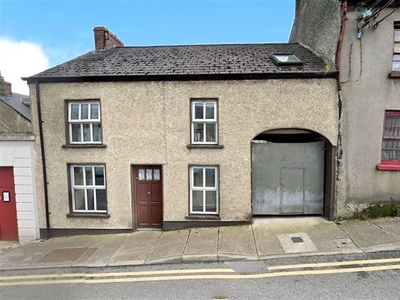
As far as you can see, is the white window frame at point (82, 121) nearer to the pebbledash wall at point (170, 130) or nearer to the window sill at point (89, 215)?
the pebbledash wall at point (170, 130)

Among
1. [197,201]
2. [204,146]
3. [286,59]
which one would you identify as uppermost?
[286,59]

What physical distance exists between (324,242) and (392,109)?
437cm

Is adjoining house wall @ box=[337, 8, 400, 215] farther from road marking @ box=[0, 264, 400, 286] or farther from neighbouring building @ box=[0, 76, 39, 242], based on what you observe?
neighbouring building @ box=[0, 76, 39, 242]

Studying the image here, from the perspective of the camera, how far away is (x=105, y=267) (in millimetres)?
5492

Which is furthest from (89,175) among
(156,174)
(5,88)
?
(5,88)

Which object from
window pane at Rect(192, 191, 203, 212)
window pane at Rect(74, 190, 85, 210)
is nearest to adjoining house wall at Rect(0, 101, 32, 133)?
window pane at Rect(74, 190, 85, 210)

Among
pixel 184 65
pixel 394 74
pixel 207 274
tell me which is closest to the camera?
pixel 207 274

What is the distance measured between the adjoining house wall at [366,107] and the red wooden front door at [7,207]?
33.7 feet

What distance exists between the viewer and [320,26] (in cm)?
839

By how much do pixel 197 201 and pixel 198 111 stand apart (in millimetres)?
2770

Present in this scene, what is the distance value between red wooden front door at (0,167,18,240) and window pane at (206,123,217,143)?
6437 mm

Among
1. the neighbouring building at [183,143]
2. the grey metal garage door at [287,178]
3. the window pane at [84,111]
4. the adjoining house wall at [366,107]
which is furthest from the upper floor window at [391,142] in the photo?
the window pane at [84,111]

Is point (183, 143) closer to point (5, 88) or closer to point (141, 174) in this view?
point (141, 174)

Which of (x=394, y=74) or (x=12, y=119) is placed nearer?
(x=394, y=74)
